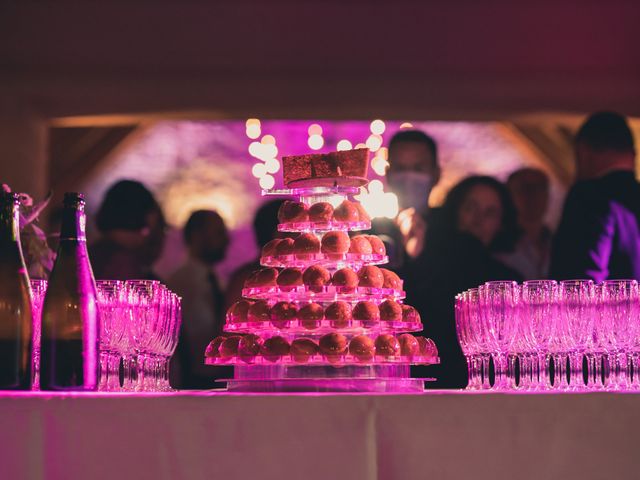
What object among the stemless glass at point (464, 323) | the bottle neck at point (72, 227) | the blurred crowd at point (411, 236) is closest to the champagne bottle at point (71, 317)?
the bottle neck at point (72, 227)

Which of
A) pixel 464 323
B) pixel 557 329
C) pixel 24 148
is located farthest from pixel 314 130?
pixel 557 329

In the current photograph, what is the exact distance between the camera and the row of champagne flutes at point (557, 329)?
1.64 meters

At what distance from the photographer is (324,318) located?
1.69 metres

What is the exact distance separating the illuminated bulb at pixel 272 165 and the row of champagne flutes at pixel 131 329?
3086 millimetres

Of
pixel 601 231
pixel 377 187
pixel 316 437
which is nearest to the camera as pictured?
pixel 316 437

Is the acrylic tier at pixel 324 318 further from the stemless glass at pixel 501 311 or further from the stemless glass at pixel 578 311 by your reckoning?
the stemless glass at pixel 578 311

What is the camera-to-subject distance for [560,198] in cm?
502

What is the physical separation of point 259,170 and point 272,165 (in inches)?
2.9

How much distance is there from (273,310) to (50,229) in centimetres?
329

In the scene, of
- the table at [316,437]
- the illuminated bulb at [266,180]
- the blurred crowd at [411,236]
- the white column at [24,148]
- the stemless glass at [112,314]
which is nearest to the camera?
the table at [316,437]

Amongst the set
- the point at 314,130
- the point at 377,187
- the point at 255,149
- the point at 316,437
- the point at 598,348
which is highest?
the point at 314,130

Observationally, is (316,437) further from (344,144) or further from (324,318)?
(344,144)

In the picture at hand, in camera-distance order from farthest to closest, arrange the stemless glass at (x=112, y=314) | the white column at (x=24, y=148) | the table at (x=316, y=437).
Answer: the white column at (x=24, y=148)
the stemless glass at (x=112, y=314)
the table at (x=316, y=437)

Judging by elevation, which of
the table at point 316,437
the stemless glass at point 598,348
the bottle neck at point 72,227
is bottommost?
the table at point 316,437
